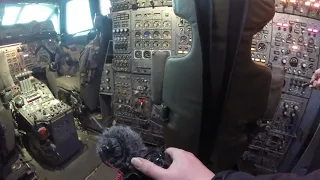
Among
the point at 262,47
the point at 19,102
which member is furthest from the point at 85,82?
the point at 262,47

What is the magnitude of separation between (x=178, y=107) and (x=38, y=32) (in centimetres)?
358

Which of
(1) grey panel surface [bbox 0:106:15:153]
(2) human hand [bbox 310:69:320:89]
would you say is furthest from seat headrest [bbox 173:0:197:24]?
(1) grey panel surface [bbox 0:106:15:153]

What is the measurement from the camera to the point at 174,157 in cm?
90

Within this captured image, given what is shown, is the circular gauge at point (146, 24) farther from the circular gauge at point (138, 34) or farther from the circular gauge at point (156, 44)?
the circular gauge at point (156, 44)

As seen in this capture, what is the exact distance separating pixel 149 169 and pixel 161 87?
3.90 ft

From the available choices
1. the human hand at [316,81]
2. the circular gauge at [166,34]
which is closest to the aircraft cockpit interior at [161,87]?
the circular gauge at [166,34]

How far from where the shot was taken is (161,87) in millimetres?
1998

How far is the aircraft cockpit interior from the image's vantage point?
4.36 feet

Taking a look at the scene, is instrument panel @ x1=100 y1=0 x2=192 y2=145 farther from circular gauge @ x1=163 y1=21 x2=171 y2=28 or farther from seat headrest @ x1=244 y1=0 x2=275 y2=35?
seat headrest @ x1=244 y1=0 x2=275 y2=35

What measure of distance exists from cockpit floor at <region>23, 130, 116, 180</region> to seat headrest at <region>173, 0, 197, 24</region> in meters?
2.54

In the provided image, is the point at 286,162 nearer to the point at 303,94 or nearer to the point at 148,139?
the point at 303,94

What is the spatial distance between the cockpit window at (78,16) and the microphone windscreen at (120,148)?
5359 mm

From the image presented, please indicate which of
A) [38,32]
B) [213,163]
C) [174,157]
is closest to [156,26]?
[38,32]

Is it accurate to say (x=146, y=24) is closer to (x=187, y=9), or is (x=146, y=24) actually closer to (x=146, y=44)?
(x=146, y=44)
